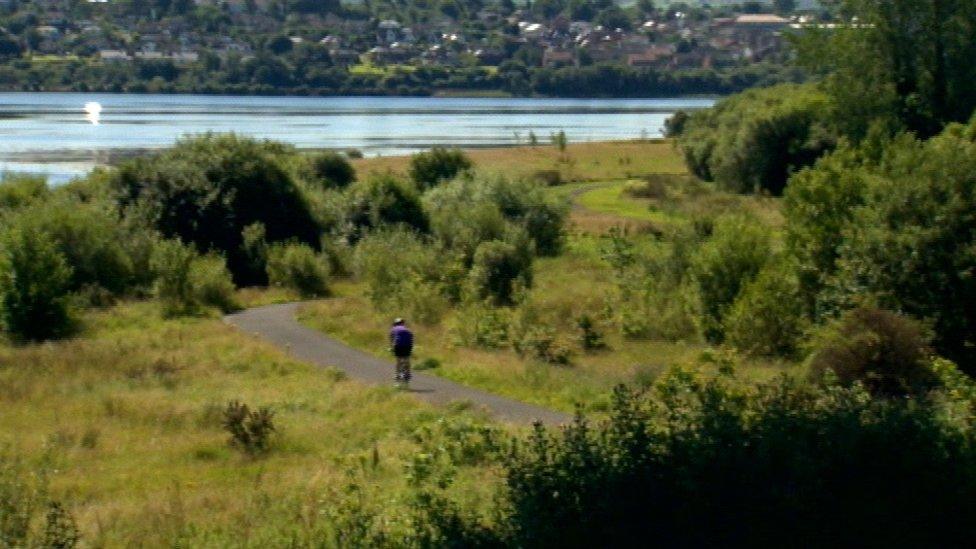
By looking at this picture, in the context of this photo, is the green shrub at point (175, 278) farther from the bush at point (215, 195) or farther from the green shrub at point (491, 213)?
the green shrub at point (491, 213)

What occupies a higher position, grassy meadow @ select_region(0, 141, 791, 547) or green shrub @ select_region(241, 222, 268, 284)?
grassy meadow @ select_region(0, 141, 791, 547)

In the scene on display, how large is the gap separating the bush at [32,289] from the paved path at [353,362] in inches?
164

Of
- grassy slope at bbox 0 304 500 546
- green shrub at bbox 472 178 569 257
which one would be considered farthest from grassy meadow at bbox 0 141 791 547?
green shrub at bbox 472 178 569 257

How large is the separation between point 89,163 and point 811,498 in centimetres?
6715

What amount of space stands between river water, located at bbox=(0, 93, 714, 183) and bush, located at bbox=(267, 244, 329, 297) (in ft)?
88.7

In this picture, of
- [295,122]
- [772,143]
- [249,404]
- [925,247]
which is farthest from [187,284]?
[295,122]

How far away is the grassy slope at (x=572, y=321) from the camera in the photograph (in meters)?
25.9

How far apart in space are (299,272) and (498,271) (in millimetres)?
6510

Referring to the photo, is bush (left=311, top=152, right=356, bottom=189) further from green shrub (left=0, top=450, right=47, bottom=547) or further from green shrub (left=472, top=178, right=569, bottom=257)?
green shrub (left=0, top=450, right=47, bottom=547)

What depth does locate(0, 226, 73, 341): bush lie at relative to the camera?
33094mm

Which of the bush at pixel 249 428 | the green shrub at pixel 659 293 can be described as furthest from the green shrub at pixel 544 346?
the bush at pixel 249 428

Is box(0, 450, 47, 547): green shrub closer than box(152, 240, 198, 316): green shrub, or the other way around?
box(0, 450, 47, 547): green shrub

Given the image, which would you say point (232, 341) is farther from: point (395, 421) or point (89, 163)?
point (89, 163)

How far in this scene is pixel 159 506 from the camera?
53.3 ft
